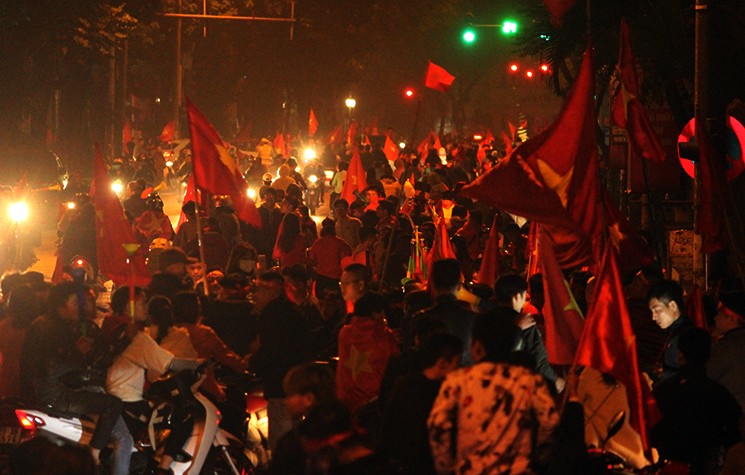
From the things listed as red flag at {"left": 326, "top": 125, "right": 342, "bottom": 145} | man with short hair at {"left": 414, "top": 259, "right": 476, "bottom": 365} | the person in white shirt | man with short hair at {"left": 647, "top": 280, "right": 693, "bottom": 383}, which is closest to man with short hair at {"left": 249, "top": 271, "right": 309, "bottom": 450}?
the person in white shirt

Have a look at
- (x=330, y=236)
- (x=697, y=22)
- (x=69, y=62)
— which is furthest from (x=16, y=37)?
(x=697, y=22)

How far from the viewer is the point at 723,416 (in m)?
7.93

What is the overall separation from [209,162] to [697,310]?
5.48m

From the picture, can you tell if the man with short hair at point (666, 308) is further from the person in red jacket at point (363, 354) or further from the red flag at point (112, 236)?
the red flag at point (112, 236)

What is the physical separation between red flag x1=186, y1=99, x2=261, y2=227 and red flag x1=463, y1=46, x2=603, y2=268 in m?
4.06

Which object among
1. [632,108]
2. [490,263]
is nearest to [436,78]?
[490,263]

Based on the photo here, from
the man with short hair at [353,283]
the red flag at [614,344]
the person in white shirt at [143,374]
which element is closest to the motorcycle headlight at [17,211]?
the man with short hair at [353,283]

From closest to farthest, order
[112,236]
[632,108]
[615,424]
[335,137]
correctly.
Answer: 1. [615,424]
2. [632,108]
3. [112,236]
4. [335,137]

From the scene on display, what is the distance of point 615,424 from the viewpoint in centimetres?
780

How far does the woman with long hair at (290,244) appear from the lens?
17.1m

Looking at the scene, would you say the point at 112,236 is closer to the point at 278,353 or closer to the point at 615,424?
the point at 278,353

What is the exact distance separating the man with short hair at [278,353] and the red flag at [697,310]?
290 cm

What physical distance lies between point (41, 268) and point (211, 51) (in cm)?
4261

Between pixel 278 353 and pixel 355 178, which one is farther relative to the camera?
pixel 355 178
